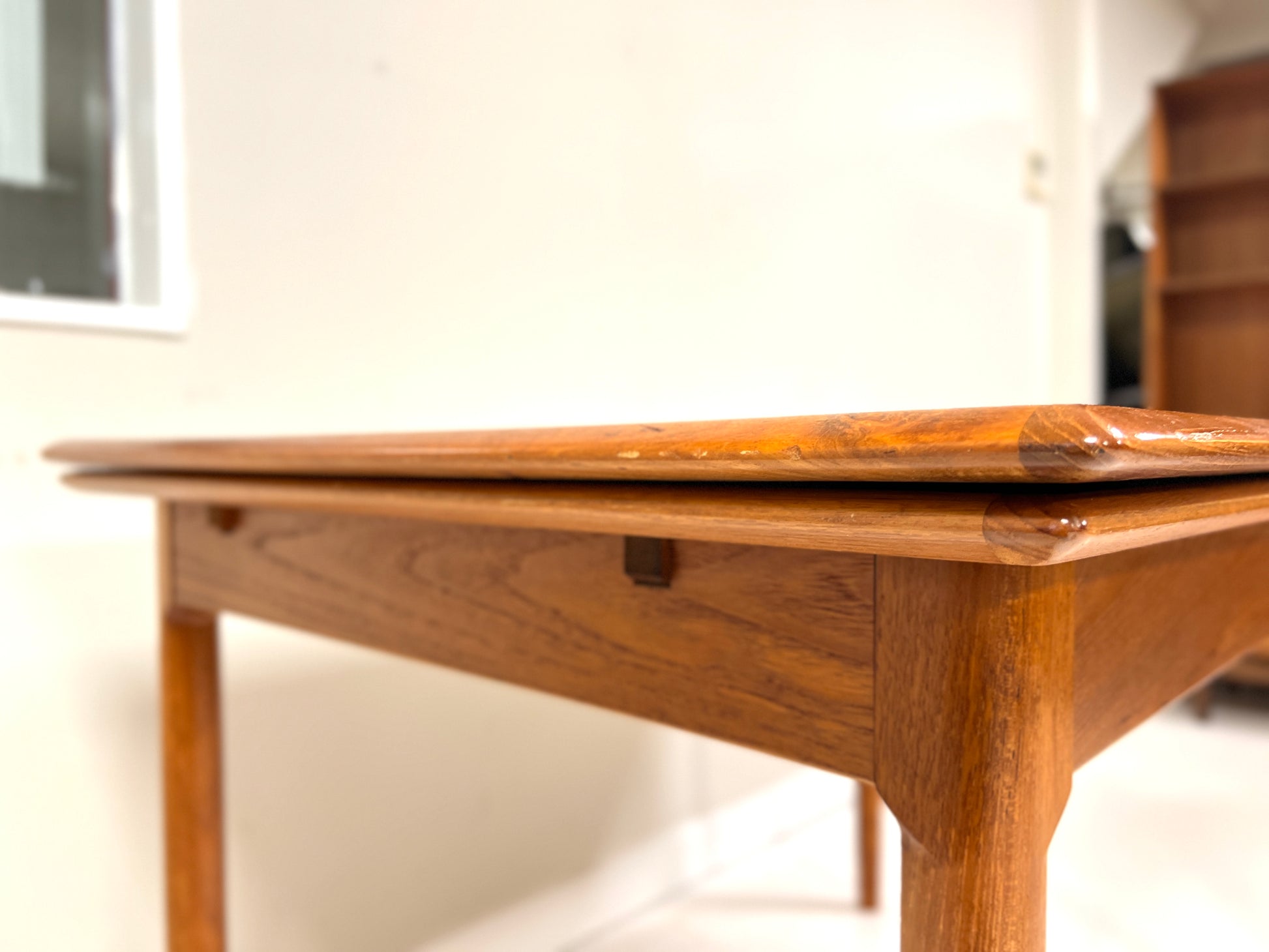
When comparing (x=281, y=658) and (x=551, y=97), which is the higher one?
(x=551, y=97)

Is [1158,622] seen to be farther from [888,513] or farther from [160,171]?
[160,171]

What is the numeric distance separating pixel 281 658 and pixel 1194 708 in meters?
2.28

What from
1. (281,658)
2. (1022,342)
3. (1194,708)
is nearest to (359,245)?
(281,658)

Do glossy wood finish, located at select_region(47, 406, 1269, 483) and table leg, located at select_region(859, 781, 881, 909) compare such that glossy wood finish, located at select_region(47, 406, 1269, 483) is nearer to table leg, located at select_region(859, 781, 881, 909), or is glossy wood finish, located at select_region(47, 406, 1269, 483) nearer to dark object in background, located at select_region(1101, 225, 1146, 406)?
table leg, located at select_region(859, 781, 881, 909)

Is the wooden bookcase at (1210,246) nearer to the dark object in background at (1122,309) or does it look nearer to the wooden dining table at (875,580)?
the dark object in background at (1122,309)

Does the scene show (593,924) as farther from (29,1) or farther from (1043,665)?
(29,1)

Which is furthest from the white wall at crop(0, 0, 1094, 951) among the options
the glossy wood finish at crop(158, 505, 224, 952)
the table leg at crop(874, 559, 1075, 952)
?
the table leg at crop(874, 559, 1075, 952)

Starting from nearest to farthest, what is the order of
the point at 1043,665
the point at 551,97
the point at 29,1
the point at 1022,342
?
the point at 1043,665, the point at 29,1, the point at 551,97, the point at 1022,342

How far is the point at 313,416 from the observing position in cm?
112

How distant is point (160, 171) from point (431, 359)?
365 millimetres

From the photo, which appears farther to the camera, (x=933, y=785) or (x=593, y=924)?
(x=593, y=924)

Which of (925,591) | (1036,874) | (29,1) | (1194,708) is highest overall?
(29,1)

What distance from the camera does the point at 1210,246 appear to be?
284 centimetres

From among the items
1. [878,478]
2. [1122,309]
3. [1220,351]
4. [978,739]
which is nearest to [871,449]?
[878,478]
